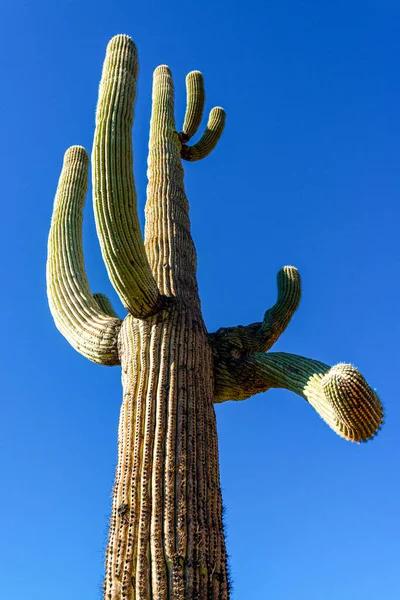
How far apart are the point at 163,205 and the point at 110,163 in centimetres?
118

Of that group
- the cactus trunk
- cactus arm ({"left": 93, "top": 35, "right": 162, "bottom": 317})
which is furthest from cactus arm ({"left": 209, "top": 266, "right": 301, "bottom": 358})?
cactus arm ({"left": 93, "top": 35, "right": 162, "bottom": 317})

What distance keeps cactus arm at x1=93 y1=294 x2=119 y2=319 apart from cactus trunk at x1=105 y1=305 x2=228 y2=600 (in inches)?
33.1

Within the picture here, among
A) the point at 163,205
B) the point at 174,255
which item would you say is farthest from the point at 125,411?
the point at 163,205

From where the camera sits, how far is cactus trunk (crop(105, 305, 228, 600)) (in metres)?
2.71

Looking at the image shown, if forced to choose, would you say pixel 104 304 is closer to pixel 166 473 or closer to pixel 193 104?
pixel 166 473

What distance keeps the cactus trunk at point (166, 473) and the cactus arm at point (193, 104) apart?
133 inches

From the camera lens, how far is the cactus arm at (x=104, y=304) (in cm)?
465

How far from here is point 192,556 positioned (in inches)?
109

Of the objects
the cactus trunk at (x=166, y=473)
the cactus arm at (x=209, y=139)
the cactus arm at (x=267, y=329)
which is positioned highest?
the cactus arm at (x=209, y=139)

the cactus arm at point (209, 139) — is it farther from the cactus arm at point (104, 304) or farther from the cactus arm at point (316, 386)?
the cactus arm at point (316, 386)

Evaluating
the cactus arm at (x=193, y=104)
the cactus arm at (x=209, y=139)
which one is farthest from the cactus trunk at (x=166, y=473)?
the cactus arm at (x=193, y=104)

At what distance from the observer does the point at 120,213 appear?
3600 mm

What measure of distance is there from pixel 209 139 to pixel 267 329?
2.99 m

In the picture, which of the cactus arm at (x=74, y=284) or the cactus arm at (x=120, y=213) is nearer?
the cactus arm at (x=120, y=213)
